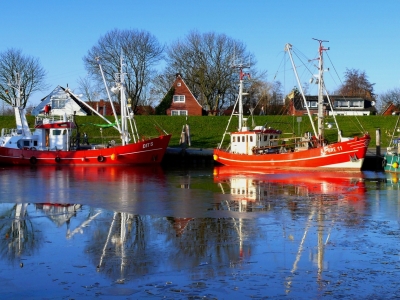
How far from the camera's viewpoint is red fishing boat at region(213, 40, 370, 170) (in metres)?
34.6

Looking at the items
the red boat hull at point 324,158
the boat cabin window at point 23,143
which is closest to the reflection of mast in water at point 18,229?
the red boat hull at point 324,158

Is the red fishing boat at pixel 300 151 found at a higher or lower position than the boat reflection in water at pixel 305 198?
higher

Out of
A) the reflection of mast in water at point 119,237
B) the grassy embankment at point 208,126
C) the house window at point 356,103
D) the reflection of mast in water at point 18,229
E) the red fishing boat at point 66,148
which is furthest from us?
the house window at point 356,103

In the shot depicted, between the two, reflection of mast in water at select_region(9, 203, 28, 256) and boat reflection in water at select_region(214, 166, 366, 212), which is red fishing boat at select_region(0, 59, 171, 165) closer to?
boat reflection in water at select_region(214, 166, 366, 212)

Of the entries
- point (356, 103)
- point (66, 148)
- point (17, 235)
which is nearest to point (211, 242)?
point (17, 235)

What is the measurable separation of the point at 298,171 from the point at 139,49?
4215 centimetres

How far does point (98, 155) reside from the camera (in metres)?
41.3

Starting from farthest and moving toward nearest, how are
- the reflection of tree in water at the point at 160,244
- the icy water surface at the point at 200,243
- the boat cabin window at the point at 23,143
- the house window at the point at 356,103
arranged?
the house window at the point at 356,103 < the boat cabin window at the point at 23,143 < the reflection of tree in water at the point at 160,244 < the icy water surface at the point at 200,243

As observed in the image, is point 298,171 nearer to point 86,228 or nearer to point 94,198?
point 94,198

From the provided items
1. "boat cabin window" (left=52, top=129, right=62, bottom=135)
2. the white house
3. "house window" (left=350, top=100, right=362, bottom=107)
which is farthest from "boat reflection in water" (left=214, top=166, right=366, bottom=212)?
A: "house window" (left=350, top=100, right=362, bottom=107)

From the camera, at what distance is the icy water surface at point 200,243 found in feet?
32.6

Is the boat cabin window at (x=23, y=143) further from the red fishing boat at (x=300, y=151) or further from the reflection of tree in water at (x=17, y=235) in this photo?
the reflection of tree in water at (x=17, y=235)

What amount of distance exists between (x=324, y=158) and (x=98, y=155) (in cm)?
1541

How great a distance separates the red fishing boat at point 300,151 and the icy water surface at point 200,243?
9791 mm
